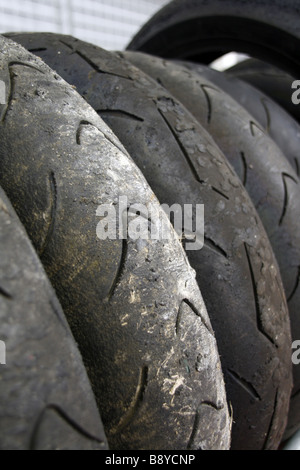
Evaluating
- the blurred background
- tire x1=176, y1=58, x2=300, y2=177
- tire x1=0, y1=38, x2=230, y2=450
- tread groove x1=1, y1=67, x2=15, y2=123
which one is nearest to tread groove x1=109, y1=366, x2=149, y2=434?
tire x1=0, y1=38, x2=230, y2=450

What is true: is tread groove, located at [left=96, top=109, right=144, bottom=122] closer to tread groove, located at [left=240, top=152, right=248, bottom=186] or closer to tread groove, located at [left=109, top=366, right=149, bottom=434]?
tread groove, located at [left=240, top=152, right=248, bottom=186]

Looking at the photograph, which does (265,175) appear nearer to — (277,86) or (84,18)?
(277,86)

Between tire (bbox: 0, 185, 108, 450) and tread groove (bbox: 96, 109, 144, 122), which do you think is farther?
tread groove (bbox: 96, 109, 144, 122)

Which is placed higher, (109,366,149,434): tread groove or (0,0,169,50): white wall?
(0,0,169,50): white wall

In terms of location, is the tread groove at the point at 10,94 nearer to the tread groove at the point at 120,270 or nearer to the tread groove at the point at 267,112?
the tread groove at the point at 120,270

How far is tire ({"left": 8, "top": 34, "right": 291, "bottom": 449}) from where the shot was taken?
1.99 feet

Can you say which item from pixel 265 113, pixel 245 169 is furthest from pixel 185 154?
pixel 265 113

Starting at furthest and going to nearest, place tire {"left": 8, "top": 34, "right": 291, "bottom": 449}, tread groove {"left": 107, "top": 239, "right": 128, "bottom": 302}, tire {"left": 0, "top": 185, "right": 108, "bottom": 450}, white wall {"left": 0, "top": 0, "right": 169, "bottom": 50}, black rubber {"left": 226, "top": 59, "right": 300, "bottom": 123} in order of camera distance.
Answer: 1. white wall {"left": 0, "top": 0, "right": 169, "bottom": 50}
2. black rubber {"left": 226, "top": 59, "right": 300, "bottom": 123}
3. tire {"left": 8, "top": 34, "right": 291, "bottom": 449}
4. tread groove {"left": 107, "top": 239, "right": 128, "bottom": 302}
5. tire {"left": 0, "top": 185, "right": 108, "bottom": 450}

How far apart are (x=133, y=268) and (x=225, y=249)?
22 cm

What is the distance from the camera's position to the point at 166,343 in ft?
1.41

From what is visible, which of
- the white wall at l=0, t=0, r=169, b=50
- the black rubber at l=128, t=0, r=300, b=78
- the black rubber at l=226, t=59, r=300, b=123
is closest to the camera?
the black rubber at l=128, t=0, r=300, b=78

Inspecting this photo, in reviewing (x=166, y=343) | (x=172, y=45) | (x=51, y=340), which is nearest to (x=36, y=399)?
(x=51, y=340)

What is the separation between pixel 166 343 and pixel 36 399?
0.15m

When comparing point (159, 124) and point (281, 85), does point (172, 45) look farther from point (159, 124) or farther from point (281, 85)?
point (159, 124)
